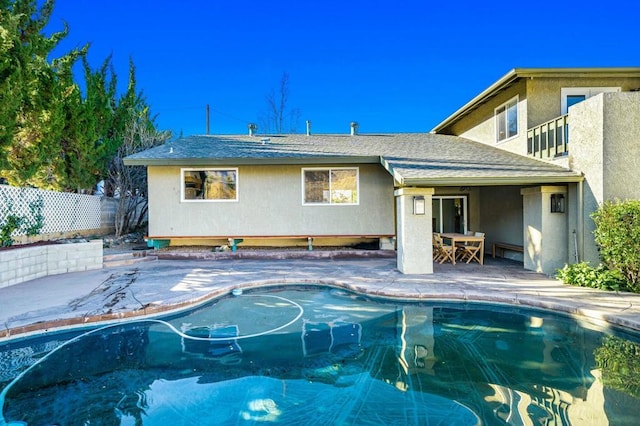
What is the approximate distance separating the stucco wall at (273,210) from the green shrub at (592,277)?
5.01 meters

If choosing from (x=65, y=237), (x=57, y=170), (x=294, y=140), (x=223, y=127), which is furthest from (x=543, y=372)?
(x=223, y=127)

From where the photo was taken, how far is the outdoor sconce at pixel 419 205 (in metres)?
8.23

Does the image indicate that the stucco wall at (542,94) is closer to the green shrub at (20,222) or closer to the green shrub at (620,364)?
the green shrub at (620,364)

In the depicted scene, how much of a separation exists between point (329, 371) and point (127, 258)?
28.1 ft

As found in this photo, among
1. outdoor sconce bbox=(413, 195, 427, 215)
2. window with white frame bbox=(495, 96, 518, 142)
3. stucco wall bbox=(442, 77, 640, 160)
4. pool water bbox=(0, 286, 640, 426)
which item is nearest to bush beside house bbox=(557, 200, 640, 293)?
pool water bbox=(0, 286, 640, 426)

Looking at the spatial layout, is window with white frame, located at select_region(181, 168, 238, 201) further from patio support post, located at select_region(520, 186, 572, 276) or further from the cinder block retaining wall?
patio support post, located at select_region(520, 186, 572, 276)

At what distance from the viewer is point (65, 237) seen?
11.7 m

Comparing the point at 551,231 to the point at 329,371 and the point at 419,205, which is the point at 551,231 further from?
the point at 329,371

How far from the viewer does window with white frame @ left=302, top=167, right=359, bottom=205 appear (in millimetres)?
11492

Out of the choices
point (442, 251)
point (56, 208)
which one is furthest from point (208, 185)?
point (442, 251)

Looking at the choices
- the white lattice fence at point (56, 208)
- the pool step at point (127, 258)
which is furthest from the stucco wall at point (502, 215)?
the white lattice fence at point (56, 208)

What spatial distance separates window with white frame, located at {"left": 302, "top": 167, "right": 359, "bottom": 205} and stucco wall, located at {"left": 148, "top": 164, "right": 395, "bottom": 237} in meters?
0.21

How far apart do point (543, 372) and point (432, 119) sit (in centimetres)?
3505

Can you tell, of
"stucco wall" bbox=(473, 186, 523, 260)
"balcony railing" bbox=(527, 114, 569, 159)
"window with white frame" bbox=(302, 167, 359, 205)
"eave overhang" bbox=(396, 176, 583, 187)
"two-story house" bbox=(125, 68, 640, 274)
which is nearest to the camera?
"two-story house" bbox=(125, 68, 640, 274)
